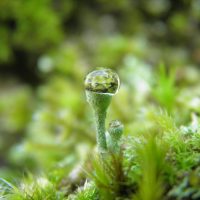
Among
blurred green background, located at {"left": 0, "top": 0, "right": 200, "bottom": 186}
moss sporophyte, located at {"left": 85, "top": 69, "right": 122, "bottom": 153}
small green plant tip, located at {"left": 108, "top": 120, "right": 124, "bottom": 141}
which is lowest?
small green plant tip, located at {"left": 108, "top": 120, "right": 124, "bottom": 141}

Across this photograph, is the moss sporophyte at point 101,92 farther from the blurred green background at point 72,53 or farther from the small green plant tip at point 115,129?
the blurred green background at point 72,53

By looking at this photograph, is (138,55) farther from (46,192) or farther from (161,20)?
(46,192)

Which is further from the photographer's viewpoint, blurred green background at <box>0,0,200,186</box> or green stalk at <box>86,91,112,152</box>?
blurred green background at <box>0,0,200,186</box>

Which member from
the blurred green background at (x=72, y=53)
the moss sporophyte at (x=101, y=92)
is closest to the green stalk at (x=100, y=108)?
the moss sporophyte at (x=101, y=92)

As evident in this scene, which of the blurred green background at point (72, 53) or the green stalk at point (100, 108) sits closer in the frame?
the green stalk at point (100, 108)

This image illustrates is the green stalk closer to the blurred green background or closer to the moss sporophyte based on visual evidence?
the moss sporophyte

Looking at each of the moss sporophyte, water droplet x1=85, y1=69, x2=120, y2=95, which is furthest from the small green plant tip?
water droplet x1=85, y1=69, x2=120, y2=95
